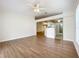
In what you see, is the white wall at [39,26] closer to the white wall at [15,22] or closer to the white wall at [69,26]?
the white wall at [15,22]

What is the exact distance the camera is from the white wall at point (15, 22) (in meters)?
7.48

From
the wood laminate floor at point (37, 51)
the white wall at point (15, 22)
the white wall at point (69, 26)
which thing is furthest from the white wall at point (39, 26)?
the wood laminate floor at point (37, 51)

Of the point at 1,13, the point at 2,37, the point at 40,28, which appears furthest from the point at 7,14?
the point at 40,28

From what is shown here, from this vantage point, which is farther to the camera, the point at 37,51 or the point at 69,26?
the point at 69,26

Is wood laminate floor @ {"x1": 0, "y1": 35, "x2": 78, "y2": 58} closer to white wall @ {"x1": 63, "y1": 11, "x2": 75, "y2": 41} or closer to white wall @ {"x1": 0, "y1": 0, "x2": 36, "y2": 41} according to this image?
white wall @ {"x1": 63, "y1": 11, "x2": 75, "y2": 41}

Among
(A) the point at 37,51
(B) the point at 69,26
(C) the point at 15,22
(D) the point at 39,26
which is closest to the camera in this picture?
(A) the point at 37,51

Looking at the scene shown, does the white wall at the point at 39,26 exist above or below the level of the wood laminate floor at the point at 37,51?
above

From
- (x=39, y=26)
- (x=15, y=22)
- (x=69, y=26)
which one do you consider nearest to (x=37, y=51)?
(x=69, y=26)

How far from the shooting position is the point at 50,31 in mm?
10234

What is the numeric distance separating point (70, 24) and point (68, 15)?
0.82 metres

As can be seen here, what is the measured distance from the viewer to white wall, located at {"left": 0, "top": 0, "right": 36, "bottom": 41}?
7.48m

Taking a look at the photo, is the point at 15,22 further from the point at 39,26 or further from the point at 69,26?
the point at 39,26

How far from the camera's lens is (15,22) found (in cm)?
880

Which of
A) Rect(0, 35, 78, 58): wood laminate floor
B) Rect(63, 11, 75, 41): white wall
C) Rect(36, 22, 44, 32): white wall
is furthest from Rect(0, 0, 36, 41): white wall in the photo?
Rect(36, 22, 44, 32): white wall
